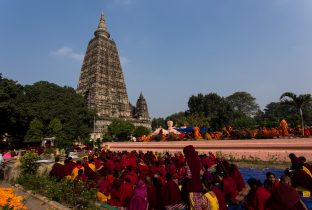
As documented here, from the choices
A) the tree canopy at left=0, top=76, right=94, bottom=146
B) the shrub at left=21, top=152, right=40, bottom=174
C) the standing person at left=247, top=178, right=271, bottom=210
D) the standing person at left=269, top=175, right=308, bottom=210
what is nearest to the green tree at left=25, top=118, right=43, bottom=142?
the tree canopy at left=0, top=76, right=94, bottom=146

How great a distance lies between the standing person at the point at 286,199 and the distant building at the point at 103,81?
58773 millimetres

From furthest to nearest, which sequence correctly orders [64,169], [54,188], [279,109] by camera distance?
[279,109]
[64,169]
[54,188]

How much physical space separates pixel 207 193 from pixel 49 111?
40.4 metres

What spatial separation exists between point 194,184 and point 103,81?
6262cm

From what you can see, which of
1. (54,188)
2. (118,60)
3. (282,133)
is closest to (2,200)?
(54,188)

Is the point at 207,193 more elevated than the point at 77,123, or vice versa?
the point at 77,123

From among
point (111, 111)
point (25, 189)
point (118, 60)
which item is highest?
point (118, 60)

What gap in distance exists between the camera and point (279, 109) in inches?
3548

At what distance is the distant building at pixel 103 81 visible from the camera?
6469 cm

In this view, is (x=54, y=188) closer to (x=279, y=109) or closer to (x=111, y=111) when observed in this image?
(x=111, y=111)

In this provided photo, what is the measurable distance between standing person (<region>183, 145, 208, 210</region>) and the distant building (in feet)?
191

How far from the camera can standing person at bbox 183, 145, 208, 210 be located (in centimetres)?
575

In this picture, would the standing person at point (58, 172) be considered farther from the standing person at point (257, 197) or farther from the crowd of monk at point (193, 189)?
the standing person at point (257, 197)

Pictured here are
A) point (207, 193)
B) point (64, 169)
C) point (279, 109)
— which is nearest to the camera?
point (207, 193)
